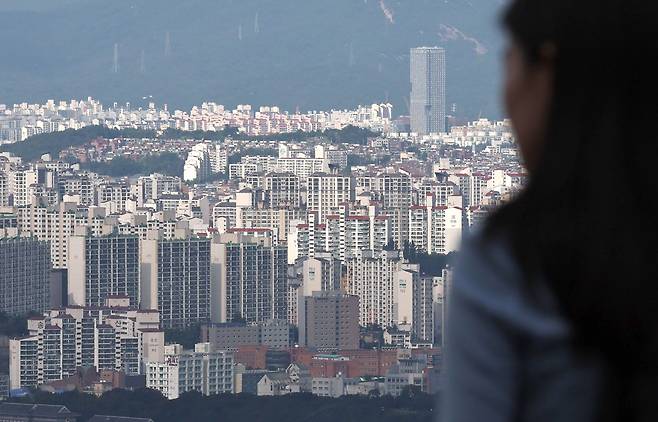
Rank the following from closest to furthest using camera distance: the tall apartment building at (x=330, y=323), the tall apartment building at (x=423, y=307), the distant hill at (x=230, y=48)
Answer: the tall apartment building at (x=330, y=323) → the tall apartment building at (x=423, y=307) → the distant hill at (x=230, y=48)

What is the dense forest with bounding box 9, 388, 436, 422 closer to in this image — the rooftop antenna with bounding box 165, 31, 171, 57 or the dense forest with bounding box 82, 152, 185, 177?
the dense forest with bounding box 82, 152, 185, 177

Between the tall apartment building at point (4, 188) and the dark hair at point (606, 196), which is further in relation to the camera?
the tall apartment building at point (4, 188)

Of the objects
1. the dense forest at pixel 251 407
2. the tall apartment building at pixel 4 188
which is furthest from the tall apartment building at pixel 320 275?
the tall apartment building at pixel 4 188

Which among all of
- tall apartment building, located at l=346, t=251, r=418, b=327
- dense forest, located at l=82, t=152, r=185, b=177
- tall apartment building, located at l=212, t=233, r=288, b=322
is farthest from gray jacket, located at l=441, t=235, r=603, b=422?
dense forest, located at l=82, t=152, r=185, b=177

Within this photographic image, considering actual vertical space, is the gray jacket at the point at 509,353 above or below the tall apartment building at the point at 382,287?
above

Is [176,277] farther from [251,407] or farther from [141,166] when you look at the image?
[141,166]

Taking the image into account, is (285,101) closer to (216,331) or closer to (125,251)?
(125,251)

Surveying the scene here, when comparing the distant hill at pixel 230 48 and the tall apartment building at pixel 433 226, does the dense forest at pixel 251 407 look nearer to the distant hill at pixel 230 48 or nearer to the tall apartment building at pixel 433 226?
the tall apartment building at pixel 433 226
